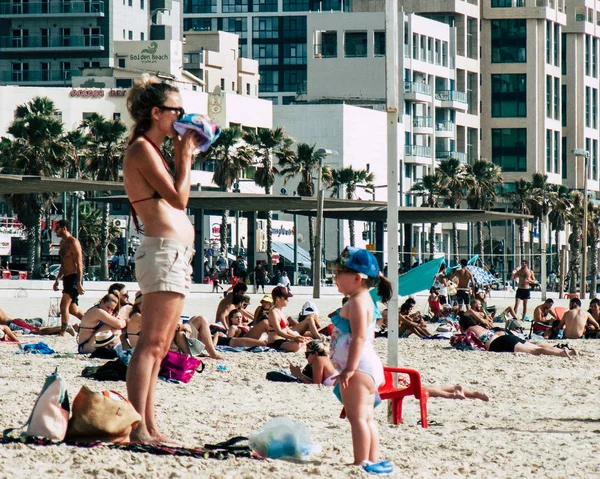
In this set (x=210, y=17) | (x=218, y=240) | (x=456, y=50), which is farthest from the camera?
(x=210, y=17)

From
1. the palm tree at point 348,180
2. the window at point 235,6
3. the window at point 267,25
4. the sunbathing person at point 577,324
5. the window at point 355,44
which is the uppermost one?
the window at point 235,6

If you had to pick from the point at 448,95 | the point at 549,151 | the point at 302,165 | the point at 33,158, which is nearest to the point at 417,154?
the point at 448,95

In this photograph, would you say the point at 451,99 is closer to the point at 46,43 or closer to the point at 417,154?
the point at 417,154

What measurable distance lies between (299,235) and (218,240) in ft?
30.5

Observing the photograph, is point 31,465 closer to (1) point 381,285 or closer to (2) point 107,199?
(1) point 381,285

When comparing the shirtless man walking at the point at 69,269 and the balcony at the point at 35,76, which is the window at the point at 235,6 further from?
the shirtless man walking at the point at 69,269

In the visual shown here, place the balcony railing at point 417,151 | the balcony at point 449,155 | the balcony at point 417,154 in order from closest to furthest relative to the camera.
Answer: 1. the balcony at point 417,154
2. the balcony railing at point 417,151
3. the balcony at point 449,155

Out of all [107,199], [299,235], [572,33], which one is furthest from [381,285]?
[572,33]

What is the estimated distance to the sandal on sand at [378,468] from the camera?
608 centimetres

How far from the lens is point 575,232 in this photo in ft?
282

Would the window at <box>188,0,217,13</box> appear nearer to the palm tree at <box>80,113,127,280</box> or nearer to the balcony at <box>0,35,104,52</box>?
the balcony at <box>0,35,104,52</box>

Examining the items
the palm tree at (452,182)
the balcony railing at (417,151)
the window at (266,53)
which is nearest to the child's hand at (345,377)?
the palm tree at (452,182)

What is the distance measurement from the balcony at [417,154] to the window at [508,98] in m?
15.7

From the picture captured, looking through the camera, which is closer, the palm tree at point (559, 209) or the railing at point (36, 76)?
the palm tree at point (559, 209)
